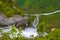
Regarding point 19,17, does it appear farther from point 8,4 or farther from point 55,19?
point 55,19

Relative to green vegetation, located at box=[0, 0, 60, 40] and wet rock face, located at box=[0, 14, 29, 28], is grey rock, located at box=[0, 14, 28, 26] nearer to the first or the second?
wet rock face, located at box=[0, 14, 29, 28]

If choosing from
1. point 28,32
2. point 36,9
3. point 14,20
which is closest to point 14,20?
point 14,20

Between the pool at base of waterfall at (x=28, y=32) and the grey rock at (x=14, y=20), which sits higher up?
the grey rock at (x=14, y=20)

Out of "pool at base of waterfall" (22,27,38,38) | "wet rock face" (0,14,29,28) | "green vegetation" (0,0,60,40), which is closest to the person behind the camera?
"green vegetation" (0,0,60,40)

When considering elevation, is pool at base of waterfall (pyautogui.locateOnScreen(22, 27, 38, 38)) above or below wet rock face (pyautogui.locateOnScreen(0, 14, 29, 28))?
below

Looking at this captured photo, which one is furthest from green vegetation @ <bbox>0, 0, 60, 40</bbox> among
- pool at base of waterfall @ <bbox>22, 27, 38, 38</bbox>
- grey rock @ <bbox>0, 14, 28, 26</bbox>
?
pool at base of waterfall @ <bbox>22, 27, 38, 38</bbox>

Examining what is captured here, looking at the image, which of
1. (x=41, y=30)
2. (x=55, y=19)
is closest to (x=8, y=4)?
(x=41, y=30)

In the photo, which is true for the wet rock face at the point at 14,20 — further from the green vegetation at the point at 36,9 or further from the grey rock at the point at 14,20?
the green vegetation at the point at 36,9

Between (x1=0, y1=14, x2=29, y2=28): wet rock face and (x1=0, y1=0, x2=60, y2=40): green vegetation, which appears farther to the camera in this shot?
(x1=0, y1=14, x2=29, y2=28): wet rock face

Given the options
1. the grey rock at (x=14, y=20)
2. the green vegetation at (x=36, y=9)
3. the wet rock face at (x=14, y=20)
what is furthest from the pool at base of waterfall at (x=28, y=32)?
the green vegetation at (x=36, y=9)

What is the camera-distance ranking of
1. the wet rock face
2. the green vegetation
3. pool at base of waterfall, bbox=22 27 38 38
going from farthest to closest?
1. the wet rock face
2. pool at base of waterfall, bbox=22 27 38 38
3. the green vegetation

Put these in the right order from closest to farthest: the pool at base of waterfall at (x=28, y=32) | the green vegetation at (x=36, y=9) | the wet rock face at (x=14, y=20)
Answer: the green vegetation at (x=36, y=9) → the pool at base of waterfall at (x=28, y=32) → the wet rock face at (x=14, y=20)

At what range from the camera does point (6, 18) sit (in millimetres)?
13133

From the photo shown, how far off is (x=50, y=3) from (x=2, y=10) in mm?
35261
